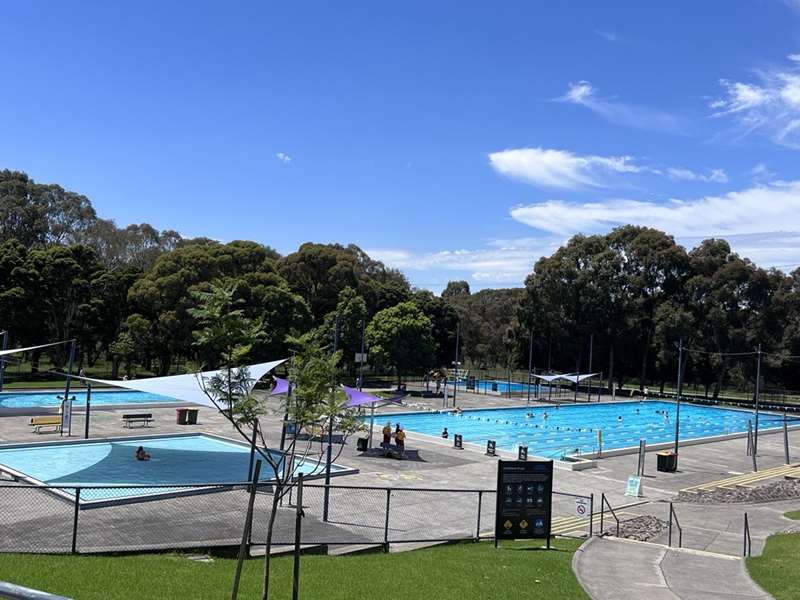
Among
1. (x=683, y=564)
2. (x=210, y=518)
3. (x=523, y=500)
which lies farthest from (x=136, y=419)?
(x=683, y=564)

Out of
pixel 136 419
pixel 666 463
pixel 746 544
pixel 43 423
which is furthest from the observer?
pixel 136 419

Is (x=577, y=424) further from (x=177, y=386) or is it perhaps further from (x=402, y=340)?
(x=177, y=386)

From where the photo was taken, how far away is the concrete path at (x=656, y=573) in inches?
448

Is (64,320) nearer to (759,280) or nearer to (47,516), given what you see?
(47,516)

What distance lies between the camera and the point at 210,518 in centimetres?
1519

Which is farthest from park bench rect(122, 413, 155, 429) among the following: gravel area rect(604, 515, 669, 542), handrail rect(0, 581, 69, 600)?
handrail rect(0, 581, 69, 600)

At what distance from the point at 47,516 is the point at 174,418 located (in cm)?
2215

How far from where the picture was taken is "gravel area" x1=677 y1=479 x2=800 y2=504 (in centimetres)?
2344

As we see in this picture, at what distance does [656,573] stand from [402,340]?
45.4 metres

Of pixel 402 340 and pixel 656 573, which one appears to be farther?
pixel 402 340

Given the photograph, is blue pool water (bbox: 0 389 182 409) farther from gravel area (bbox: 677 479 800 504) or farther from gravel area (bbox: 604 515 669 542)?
gravel area (bbox: 677 479 800 504)

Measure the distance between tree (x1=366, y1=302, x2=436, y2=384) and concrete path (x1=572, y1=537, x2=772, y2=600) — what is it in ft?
139

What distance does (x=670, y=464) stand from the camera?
28516 millimetres

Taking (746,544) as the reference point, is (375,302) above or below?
above
